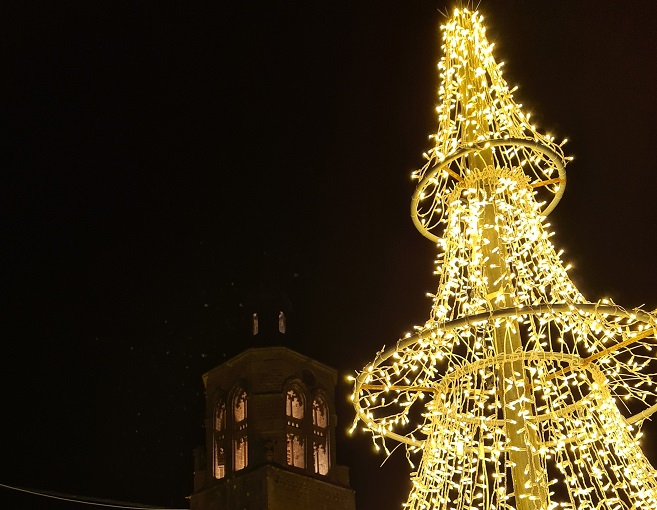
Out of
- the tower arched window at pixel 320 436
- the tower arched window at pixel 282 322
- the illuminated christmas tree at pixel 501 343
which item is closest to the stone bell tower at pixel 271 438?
the tower arched window at pixel 320 436

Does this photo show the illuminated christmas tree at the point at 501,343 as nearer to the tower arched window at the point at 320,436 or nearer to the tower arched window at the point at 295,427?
the tower arched window at the point at 295,427

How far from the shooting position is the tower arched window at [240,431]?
994 inches

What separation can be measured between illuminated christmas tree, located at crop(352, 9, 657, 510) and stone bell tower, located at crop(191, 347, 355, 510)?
757 inches

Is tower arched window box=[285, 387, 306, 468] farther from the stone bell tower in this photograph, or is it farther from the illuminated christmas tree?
the illuminated christmas tree

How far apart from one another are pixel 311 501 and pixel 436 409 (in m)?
20.2

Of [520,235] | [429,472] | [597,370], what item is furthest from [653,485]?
[520,235]

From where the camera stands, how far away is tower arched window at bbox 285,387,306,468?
25125mm

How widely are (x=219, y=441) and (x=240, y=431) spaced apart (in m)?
0.97

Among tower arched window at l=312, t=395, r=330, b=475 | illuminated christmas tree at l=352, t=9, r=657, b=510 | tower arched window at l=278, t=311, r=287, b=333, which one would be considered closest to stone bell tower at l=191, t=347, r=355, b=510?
tower arched window at l=312, t=395, r=330, b=475

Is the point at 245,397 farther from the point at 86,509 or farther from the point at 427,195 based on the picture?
the point at 427,195

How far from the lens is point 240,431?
25562 mm

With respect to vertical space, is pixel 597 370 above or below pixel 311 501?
below

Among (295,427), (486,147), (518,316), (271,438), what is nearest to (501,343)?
(518,316)

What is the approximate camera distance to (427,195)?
5.79 meters
